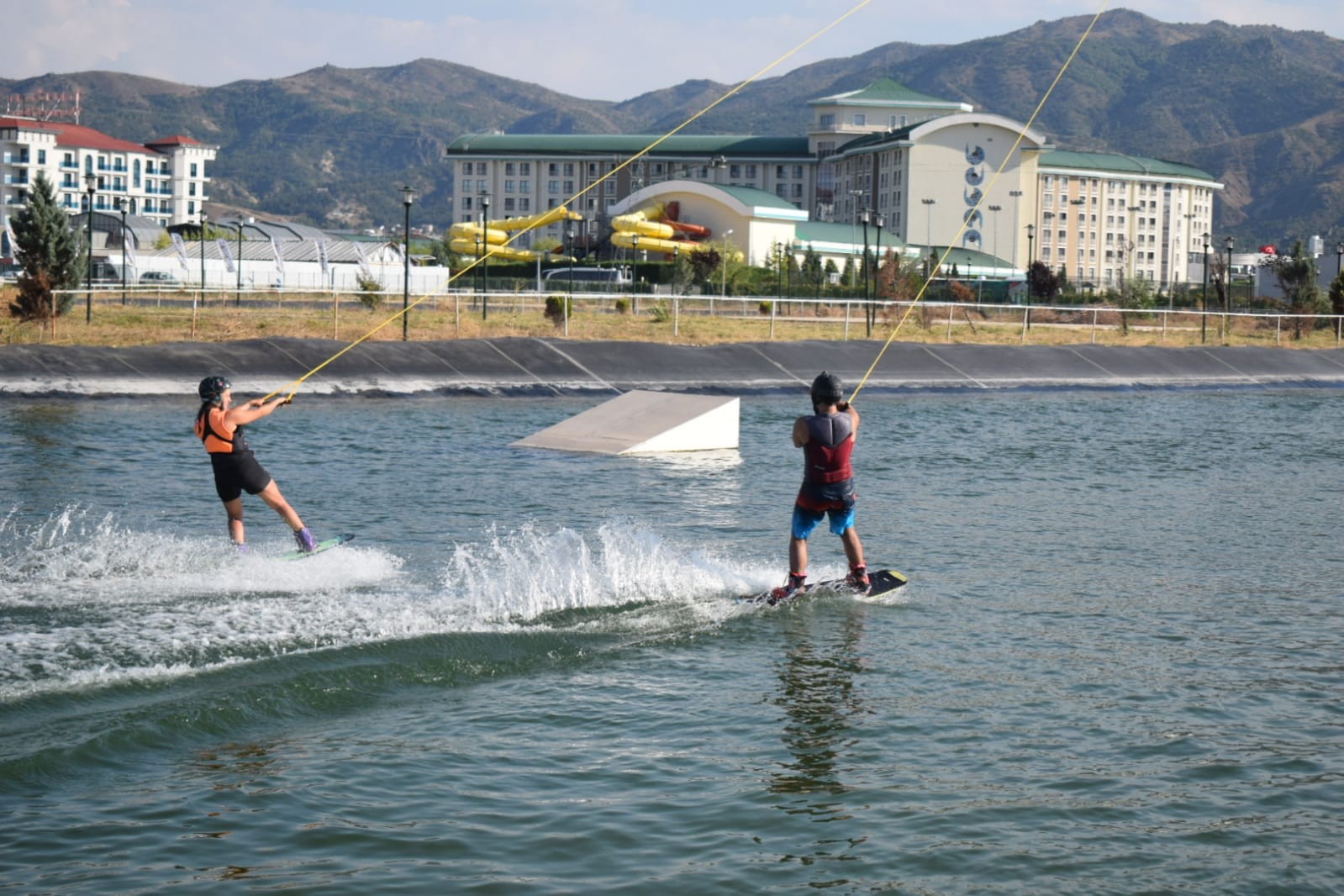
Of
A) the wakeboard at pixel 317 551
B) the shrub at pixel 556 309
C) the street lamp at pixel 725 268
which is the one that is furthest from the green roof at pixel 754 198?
the wakeboard at pixel 317 551

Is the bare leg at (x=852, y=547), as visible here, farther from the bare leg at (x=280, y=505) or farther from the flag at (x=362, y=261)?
the flag at (x=362, y=261)

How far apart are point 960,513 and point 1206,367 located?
34.5 m

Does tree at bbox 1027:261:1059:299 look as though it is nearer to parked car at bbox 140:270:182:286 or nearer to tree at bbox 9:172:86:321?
parked car at bbox 140:270:182:286

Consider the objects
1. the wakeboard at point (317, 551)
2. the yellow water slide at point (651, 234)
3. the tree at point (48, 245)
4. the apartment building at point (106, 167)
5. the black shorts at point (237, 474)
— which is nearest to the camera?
the black shorts at point (237, 474)

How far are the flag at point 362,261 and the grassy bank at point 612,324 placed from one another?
526 centimetres

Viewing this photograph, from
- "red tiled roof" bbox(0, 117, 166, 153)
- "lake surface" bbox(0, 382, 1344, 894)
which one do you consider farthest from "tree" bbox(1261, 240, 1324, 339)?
"red tiled roof" bbox(0, 117, 166, 153)

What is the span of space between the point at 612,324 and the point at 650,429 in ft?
78.5

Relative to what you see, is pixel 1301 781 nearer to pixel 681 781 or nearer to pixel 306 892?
pixel 681 781

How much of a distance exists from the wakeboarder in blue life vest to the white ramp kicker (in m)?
11.8

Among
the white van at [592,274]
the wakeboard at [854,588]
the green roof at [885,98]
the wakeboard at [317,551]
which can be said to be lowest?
the wakeboard at [854,588]

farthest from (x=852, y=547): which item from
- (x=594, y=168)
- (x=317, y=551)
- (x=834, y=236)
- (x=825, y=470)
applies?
(x=594, y=168)

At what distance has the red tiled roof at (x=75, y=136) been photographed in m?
146

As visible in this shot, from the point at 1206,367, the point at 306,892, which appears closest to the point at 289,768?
the point at 306,892

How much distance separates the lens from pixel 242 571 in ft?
41.6
